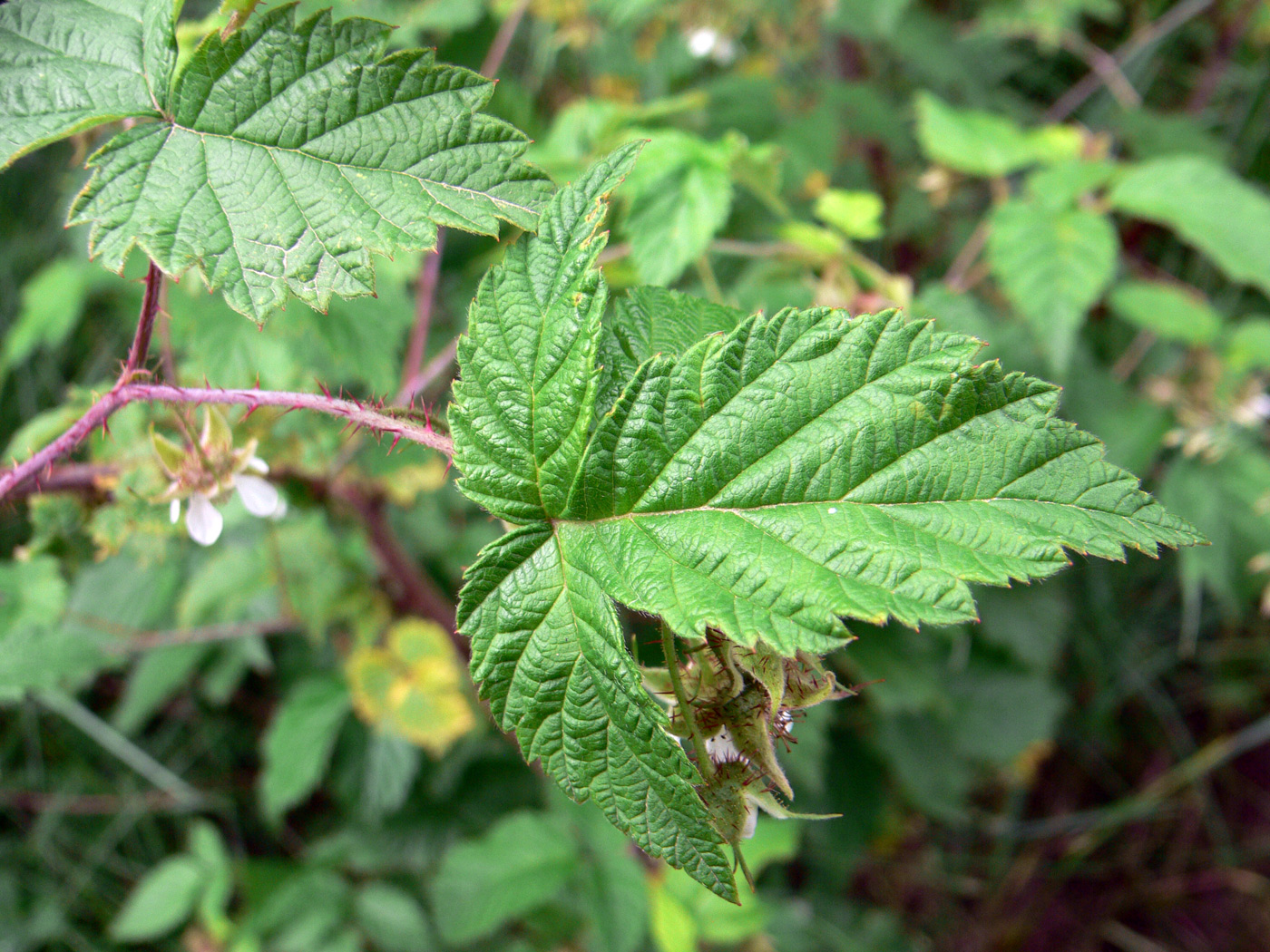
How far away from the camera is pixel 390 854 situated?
6.82 feet

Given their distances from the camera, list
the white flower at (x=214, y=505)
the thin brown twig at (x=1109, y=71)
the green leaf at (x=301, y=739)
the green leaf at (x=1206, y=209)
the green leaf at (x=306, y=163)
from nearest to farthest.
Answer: the green leaf at (x=306, y=163)
the white flower at (x=214, y=505)
the green leaf at (x=1206, y=209)
the green leaf at (x=301, y=739)
the thin brown twig at (x=1109, y=71)

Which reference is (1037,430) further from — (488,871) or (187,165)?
(488,871)

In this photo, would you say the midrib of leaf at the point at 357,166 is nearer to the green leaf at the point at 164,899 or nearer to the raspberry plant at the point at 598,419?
the raspberry plant at the point at 598,419

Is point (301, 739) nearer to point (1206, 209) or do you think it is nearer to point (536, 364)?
point (536, 364)

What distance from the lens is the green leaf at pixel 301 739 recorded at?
1.72 meters

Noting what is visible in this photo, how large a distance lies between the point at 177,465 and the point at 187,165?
0.29 m

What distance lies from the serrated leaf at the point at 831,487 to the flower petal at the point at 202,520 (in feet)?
1.28

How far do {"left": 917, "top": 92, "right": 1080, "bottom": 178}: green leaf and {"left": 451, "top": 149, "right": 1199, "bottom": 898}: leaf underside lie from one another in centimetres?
122

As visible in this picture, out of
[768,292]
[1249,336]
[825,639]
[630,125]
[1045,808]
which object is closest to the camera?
[825,639]

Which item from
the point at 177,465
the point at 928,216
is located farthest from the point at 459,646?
the point at 928,216

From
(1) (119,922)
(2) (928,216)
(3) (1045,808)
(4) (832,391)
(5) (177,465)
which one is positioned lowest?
(1) (119,922)

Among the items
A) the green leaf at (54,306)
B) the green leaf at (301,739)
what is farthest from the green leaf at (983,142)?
the green leaf at (54,306)

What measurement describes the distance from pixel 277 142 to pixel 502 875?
4.69ft

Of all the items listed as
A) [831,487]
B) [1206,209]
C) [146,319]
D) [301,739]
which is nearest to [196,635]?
[301,739]
